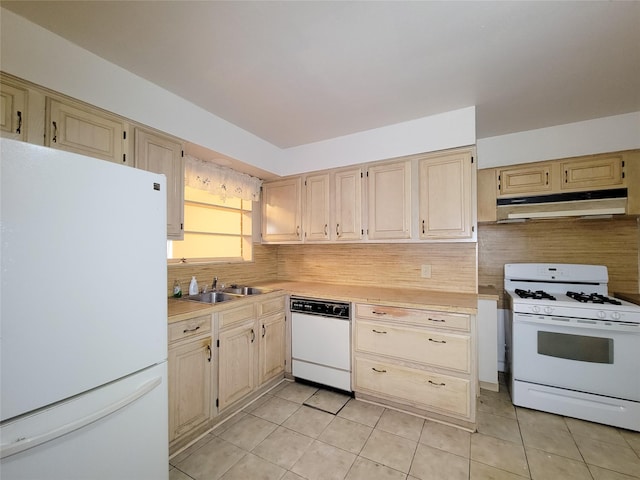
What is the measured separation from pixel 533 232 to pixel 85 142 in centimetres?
367

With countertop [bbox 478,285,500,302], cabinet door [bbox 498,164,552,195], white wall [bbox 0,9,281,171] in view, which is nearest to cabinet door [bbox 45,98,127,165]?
white wall [bbox 0,9,281,171]

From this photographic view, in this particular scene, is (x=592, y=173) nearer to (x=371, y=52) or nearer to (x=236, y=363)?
(x=371, y=52)

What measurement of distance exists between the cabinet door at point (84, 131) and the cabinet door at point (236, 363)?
141 cm

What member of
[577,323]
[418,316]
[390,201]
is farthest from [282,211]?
[577,323]

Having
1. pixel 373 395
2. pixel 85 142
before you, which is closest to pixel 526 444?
pixel 373 395

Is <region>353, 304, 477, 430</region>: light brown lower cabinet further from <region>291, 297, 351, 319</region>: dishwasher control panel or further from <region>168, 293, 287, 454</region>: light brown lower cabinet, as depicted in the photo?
<region>168, 293, 287, 454</region>: light brown lower cabinet

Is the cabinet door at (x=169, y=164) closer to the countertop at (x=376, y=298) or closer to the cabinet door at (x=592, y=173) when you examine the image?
the countertop at (x=376, y=298)

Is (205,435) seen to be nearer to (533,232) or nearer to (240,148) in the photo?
(240,148)

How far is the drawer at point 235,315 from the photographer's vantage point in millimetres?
2070

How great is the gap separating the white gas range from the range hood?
57 cm

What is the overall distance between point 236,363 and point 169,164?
1.61m

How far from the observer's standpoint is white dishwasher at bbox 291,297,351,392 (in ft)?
8.00

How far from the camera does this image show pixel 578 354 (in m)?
2.08

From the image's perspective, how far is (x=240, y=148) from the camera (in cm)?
260
